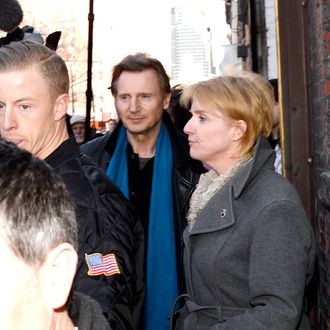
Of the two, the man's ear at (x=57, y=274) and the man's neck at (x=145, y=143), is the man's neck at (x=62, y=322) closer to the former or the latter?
the man's ear at (x=57, y=274)

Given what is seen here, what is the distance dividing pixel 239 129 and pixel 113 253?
0.93 meters

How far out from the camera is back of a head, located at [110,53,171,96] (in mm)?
4184

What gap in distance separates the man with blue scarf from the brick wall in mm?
799

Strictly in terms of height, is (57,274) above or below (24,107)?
below

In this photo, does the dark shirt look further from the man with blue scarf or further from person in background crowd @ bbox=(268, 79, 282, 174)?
person in background crowd @ bbox=(268, 79, 282, 174)

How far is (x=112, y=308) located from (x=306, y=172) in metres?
3.40

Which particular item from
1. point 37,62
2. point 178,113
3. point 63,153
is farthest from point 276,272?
point 178,113

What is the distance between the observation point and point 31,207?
4.62 feet

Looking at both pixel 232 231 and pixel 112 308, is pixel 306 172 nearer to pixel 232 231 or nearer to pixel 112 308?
pixel 232 231

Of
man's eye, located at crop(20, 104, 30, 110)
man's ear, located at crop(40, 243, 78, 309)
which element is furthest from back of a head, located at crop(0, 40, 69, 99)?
man's ear, located at crop(40, 243, 78, 309)

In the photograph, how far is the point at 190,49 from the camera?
390 ft

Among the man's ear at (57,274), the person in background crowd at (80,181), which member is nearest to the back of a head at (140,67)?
the person in background crowd at (80,181)

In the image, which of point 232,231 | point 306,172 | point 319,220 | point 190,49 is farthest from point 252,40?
point 190,49

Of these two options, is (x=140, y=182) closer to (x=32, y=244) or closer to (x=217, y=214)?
(x=217, y=214)
